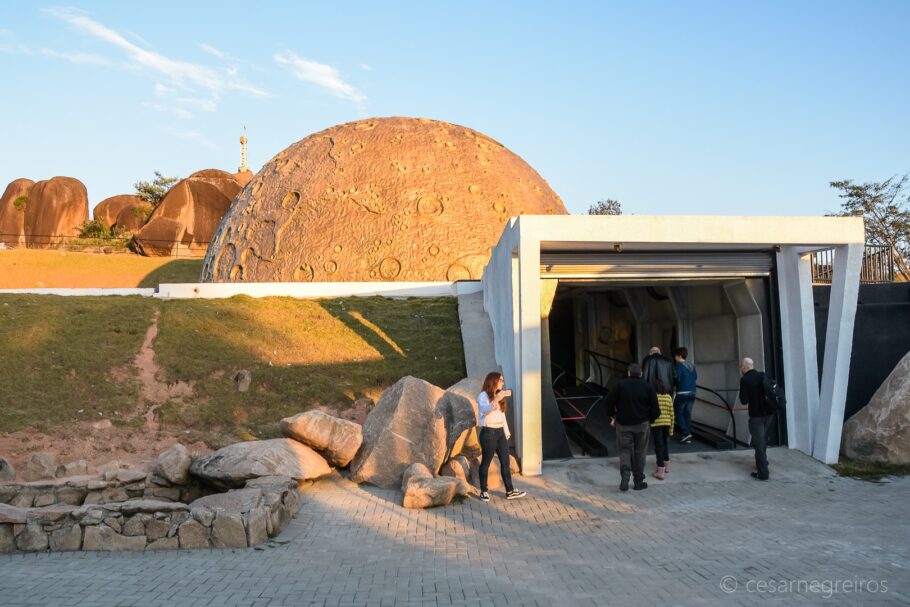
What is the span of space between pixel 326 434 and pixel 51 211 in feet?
143

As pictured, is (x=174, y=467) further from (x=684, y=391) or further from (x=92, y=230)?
(x=92, y=230)

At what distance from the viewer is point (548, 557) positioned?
240 inches

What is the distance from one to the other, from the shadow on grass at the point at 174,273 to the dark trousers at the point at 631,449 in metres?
27.8

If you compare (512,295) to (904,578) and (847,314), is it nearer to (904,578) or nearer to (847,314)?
(847,314)

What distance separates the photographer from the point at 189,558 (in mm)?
6082

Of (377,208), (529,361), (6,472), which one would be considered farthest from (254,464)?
(377,208)

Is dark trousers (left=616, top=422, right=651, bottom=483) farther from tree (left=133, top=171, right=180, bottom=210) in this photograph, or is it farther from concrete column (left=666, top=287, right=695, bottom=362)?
tree (left=133, top=171, right=180, bottom=210)

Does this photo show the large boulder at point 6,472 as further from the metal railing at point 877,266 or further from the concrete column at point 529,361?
the metal railing at point 877,266

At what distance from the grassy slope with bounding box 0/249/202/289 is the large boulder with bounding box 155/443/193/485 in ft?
84.6

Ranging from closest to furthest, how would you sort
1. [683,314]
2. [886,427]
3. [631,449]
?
[631,449] → [886,427] → [683,314]

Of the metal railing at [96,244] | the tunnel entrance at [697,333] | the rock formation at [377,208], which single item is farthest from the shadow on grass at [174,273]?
the tunnel entrance at [697,333]

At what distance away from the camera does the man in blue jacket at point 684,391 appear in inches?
425

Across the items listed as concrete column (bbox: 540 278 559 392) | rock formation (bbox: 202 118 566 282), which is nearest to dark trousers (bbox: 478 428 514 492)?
concrete column (bbox: 540 278 559 392)

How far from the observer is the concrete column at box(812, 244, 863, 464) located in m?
9.94
